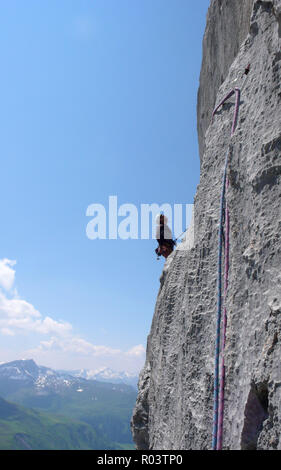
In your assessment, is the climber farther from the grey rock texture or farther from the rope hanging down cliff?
the rope hanging down cliff

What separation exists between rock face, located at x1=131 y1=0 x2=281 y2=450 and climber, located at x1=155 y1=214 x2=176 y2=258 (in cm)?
239

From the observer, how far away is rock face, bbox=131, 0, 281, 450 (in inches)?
191

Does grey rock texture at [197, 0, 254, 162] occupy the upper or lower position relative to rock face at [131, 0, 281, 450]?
upper

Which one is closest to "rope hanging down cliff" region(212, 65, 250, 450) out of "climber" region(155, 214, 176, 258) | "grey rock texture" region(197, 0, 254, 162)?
"grey rock texture" region(197, 0, 254, 162)

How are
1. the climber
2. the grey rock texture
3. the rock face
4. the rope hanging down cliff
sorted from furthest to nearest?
the climber → the grey rock texture → the rope hanging down cliff → the rock face

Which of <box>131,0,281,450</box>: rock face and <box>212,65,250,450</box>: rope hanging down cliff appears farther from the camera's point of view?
<box>212,65,250,450</box>: rope hanging down cliff

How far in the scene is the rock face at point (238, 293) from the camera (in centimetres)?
486

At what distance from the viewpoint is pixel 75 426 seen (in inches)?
7608

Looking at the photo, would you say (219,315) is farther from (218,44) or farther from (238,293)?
(218,44)

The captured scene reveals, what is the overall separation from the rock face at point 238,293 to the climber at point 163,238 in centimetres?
239

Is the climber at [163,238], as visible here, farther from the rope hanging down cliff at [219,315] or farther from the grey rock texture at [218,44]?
the rope hanging down cliff at [219,315]

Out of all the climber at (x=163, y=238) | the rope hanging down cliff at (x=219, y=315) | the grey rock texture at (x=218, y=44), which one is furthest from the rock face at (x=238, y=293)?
the grey rock texture at (x=218, y=44)

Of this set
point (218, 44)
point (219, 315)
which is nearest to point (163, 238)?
point (219, 315)
